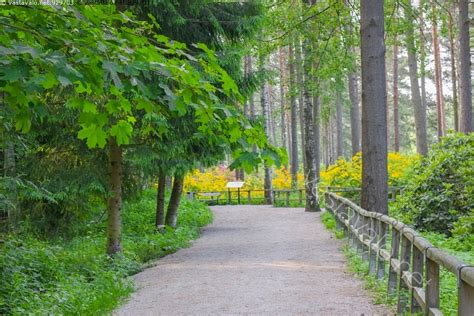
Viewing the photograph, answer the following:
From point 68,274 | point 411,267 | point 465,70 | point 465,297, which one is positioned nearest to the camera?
point 465,297

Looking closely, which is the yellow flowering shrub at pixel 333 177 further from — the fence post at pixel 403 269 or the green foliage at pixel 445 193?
the fence post at pixel 403 269

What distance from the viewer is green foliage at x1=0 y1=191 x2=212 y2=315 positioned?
739 centimetres

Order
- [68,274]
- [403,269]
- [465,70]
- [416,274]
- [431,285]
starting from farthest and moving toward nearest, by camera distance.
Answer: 1. [465,70]
2. [68,274]
3. [403,269]
4. [416,274]
5. [431,285]

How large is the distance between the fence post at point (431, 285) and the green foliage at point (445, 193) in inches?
290

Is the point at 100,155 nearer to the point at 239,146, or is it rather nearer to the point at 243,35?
the point at 243,35

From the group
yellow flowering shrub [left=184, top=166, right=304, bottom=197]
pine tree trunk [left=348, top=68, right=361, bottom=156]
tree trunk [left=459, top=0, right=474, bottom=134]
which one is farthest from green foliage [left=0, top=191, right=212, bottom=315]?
yellow flowering shrub [left=184, top=166, right=304, bottom=197]

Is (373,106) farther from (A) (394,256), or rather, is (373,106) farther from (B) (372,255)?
(A) (394,256)

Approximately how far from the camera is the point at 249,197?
3062 centimetres

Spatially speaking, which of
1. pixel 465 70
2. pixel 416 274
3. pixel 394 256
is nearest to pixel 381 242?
pixel 394 256

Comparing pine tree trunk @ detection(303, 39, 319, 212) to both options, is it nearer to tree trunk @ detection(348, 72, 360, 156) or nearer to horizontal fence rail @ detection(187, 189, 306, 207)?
horizontal fence rail @ detection(187, 189, 306, 207)

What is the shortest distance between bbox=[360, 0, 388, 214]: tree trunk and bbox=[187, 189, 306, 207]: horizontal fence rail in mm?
17105

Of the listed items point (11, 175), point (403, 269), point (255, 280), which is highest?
point (11, 175)

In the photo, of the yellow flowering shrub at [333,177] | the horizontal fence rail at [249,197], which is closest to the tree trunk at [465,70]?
the yellow flowering shrub at [333,177]

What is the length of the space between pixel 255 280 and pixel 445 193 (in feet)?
20.4
